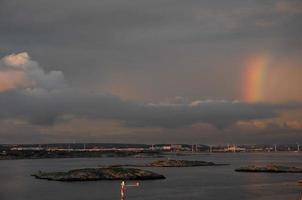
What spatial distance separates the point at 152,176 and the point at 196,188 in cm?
2242

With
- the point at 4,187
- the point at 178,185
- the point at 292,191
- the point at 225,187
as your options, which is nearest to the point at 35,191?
the point at 4,187

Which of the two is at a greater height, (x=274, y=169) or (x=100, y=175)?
(x=274, y=169)

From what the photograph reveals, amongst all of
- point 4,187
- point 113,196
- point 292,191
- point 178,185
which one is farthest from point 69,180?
point 292,191

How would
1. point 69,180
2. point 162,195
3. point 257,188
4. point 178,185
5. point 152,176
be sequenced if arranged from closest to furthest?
point 162,195, point 257,188, point 178,185, point 69,180, point 152,176

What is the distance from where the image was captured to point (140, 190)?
88562mm

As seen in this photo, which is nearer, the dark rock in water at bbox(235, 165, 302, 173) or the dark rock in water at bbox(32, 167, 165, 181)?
the dark rock in water at bbox(32, 167, 165, 181)

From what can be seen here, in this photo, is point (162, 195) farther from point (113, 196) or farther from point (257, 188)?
point (257, 188)

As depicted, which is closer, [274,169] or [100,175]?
[100,175]

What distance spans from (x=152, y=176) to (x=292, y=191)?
1478 inches

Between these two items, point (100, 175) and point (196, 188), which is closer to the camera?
point (196, 188)

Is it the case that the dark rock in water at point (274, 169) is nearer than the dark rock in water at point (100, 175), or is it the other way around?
the dark rock in water at point (100, 175)

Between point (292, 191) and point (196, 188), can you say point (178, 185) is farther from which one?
point (292, 191)

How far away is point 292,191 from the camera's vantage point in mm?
86875

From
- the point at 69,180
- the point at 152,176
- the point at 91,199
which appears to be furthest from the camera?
the point at 152,176
